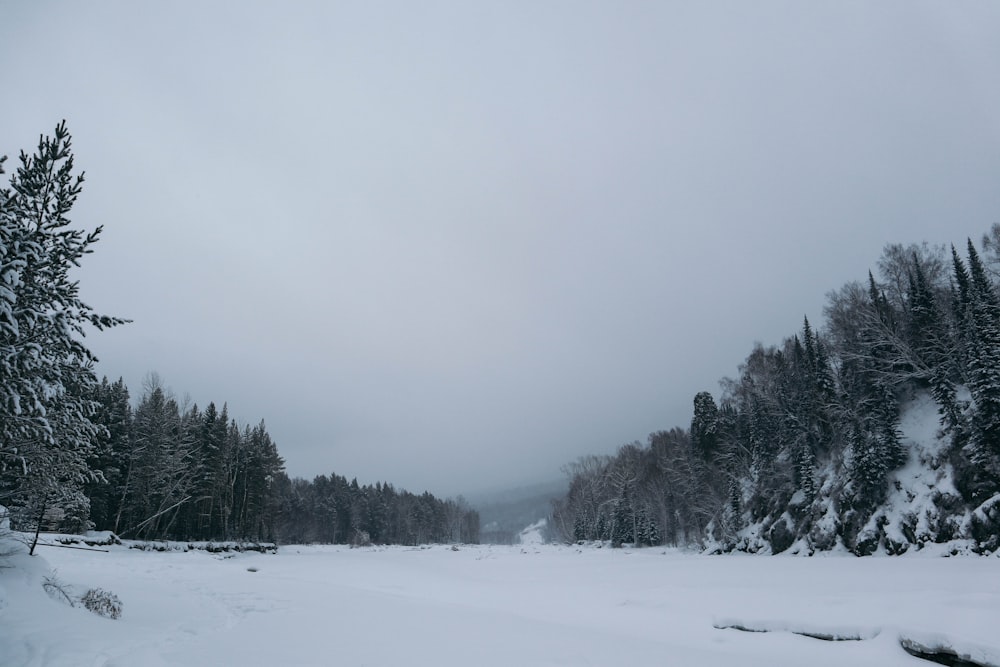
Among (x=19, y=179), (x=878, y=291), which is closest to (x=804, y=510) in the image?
(x=878, y=291)

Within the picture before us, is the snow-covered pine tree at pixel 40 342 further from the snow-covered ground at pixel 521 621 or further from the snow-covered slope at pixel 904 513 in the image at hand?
the snow-covered slope at pixel 904 513

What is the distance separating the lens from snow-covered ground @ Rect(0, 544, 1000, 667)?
29.8ft

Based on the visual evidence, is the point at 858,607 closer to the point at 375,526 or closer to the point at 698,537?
the point at 698,537

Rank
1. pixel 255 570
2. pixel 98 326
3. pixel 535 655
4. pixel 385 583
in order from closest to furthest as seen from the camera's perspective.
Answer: pixel 535 655 → pixel 98 326 → pixel 385 583 → pixel 255 570

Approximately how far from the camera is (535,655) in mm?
9891

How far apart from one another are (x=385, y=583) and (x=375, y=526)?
268ft

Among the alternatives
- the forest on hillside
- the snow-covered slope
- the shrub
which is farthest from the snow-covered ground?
the forest on hillside

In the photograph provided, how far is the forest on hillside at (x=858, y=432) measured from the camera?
100 feet

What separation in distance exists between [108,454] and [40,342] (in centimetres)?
4105

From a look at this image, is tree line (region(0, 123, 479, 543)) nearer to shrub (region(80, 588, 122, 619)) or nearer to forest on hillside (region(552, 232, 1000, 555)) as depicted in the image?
shrub (region(80, 588, 122, 619))

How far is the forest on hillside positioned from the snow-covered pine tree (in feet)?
132

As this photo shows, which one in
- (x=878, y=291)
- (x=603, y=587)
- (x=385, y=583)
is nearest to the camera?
(x=603, y=587)

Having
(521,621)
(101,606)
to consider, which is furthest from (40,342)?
(521,621)

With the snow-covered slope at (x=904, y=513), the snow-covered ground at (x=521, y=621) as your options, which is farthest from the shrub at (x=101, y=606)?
the snow-covered slope at (x=904, y=513)
